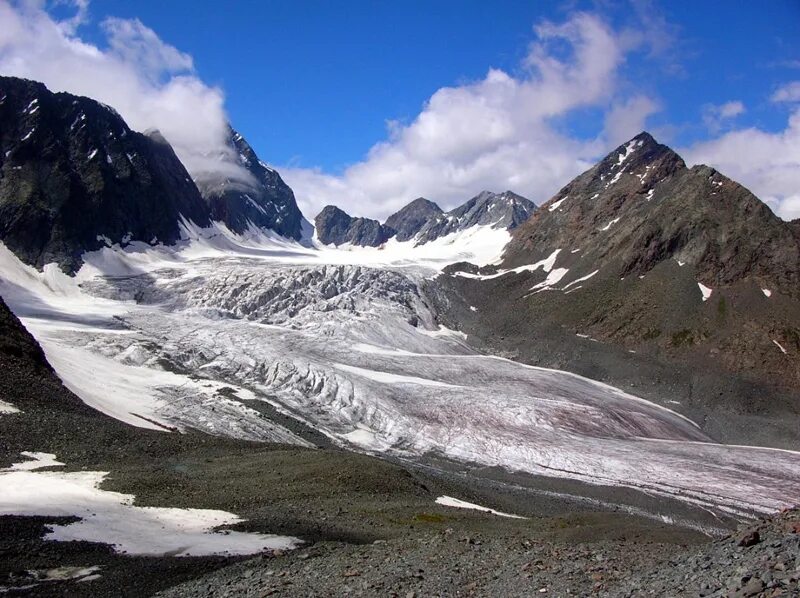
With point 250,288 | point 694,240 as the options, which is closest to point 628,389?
point 694,240

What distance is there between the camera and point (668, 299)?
115 m

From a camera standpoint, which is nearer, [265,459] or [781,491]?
[265,459]

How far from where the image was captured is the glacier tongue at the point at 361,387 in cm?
5928

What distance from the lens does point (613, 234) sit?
14100 centimetres

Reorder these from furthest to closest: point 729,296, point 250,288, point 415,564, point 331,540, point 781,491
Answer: point 250,288, point 729,296, point 781,491, point 331,540, point 415,564

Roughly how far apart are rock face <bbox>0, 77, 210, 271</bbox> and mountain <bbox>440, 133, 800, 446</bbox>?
253ft

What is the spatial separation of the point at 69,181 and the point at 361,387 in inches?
4262

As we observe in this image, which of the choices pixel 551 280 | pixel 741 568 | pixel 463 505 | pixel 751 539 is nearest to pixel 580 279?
pixel 551 280

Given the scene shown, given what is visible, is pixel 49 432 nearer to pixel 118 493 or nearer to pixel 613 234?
pixel 118 493

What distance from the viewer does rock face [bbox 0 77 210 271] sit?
13525 centimetres

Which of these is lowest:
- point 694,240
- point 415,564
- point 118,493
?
point 118,493

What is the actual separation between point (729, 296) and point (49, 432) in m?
105

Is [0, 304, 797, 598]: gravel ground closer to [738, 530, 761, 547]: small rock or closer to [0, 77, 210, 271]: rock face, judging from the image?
[738, 530, 761, 547]: small rock

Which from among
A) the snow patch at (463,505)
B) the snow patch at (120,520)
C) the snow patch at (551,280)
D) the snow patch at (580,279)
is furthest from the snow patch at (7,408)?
the snow patch at (551,280)
